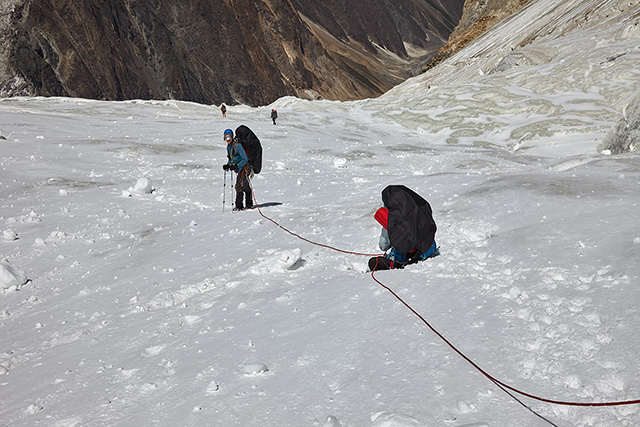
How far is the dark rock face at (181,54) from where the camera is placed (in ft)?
159

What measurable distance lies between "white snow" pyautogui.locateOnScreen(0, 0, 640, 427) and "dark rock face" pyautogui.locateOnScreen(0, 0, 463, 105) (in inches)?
1667

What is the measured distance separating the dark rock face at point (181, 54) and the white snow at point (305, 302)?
4234 centimetres

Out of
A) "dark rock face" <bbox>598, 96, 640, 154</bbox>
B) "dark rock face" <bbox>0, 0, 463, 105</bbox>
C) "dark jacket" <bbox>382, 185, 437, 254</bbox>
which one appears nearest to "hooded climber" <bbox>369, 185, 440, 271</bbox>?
"dark jacket" <bbox>382, 185, 437, 254</bbox>

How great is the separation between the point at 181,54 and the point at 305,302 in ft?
207

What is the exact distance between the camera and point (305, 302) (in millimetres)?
5066

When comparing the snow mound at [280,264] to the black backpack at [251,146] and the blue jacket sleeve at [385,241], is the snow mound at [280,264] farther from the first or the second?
the black backpack at [251,146]

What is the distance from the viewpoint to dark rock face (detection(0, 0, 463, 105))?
48500mm

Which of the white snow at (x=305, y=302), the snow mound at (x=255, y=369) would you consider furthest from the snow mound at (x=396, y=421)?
the snow mound at (x=255, y=369)

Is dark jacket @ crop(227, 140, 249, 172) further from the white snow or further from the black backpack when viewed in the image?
the white snow

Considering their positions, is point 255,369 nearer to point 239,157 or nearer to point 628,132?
point 239,157

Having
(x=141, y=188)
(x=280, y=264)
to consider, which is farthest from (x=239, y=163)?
(x=280, y=264)

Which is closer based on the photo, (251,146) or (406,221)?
(406,221)

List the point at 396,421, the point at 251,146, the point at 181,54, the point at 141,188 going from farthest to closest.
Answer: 1. the point at 181,54
2. the point at 141,188
3. the point at 251,146
4. the point at 396,421

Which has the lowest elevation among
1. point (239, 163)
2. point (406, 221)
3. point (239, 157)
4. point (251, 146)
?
point (406, 221)
